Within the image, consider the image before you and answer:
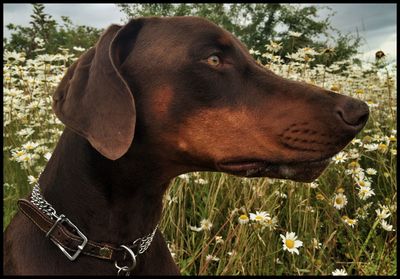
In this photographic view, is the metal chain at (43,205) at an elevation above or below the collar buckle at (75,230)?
above

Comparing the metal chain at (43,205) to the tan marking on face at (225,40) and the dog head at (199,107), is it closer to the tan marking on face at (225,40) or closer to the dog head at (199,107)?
the dog head at (199,107)

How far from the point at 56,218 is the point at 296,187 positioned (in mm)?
2137

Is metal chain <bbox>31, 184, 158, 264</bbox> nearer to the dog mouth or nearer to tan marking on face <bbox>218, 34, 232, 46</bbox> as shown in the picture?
the dog mouth

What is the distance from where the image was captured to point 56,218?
2080 mm

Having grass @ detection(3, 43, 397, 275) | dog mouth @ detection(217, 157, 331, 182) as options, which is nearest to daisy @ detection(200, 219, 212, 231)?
grass @ detection(3, 43, 397, 275)

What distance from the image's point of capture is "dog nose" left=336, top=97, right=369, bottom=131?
1.94m

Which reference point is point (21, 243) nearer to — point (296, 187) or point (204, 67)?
point (204, 67)

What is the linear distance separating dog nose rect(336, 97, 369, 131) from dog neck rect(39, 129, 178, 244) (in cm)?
85

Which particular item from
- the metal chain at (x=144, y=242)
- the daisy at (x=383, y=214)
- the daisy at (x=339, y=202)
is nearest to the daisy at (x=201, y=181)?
the daisy at (x=339, y=202)

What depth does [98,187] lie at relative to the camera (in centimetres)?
213

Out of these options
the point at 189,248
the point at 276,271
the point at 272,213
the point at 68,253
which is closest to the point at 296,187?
the point at 272,213

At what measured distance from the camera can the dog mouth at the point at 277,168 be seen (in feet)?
6.84

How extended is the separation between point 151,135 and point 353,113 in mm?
889

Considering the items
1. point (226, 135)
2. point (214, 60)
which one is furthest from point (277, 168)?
Result: point (214, 60)
